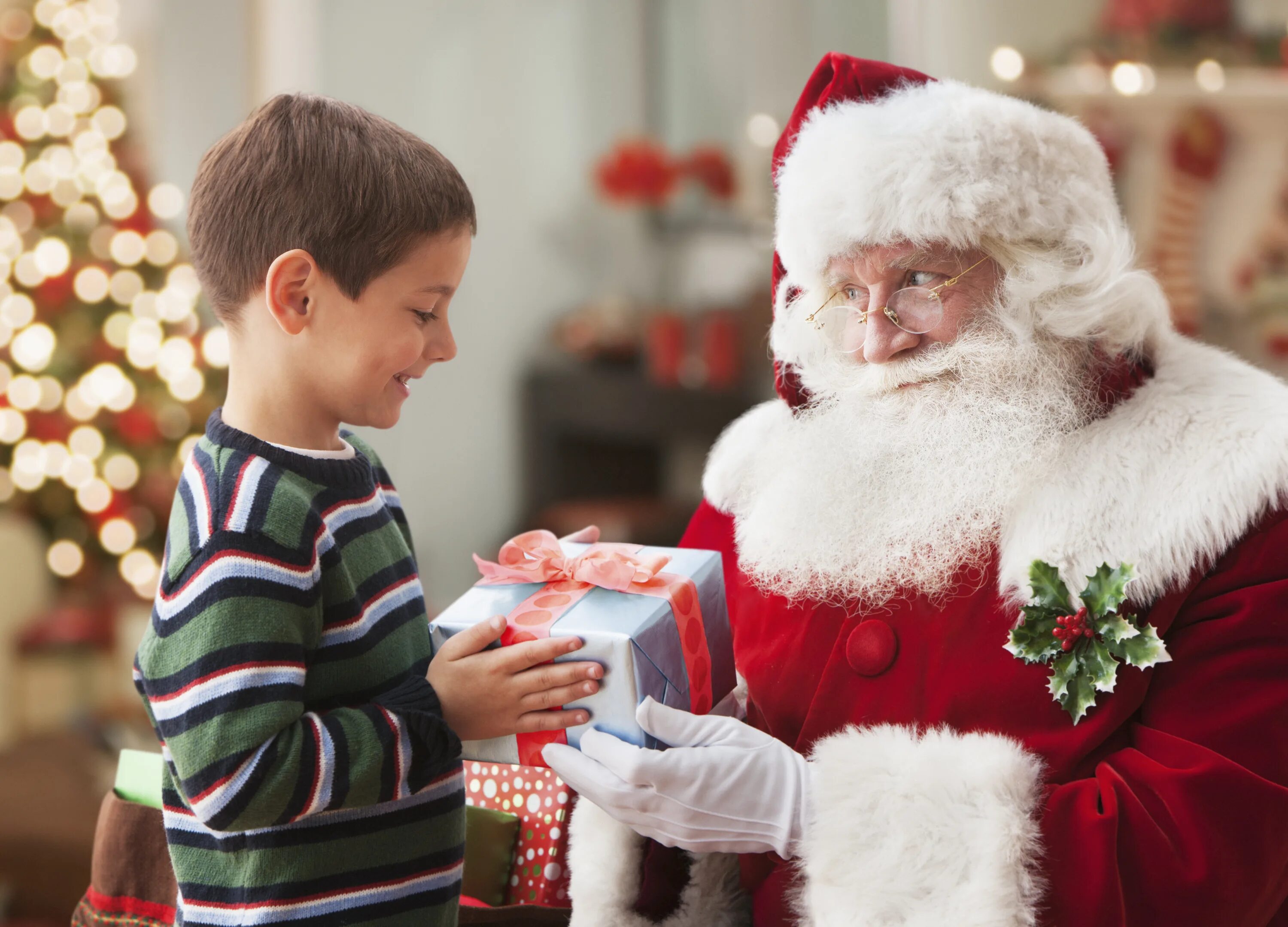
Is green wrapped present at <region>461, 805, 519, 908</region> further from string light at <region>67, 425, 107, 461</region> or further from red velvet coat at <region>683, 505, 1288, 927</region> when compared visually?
string light at <region>67, 425, 107, 461</region>

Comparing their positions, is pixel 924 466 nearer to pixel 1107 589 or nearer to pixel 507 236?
A: pixel 1107 589

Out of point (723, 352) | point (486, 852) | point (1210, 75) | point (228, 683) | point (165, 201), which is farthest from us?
point (723, 352)

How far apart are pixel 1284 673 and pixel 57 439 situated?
4.10 m

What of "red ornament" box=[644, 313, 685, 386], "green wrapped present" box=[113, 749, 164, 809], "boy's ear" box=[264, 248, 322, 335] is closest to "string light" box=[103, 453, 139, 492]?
"red ornament" box=[644, 313, 685, 386]

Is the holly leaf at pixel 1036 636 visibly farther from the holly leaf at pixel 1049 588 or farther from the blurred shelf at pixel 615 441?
the blurred shelf at pixel 615 441

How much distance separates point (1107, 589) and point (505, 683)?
0.63 metres

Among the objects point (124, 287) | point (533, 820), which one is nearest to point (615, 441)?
point (124, 287)

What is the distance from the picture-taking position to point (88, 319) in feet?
13.6

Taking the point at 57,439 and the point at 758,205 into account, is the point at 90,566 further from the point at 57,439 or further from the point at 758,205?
the point at 758,205

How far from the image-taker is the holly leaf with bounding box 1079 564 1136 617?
1.16 meters

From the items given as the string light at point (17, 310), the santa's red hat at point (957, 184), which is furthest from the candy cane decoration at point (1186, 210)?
the string light at point (17, 310)

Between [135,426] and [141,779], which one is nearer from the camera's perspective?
[141,779]

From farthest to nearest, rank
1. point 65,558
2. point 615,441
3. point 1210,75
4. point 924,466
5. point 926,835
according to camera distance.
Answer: point 615,441 < point 65,558 < point 1210,75 < point 924,466 < point 926,835

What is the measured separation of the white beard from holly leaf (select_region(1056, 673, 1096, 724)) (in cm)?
16
